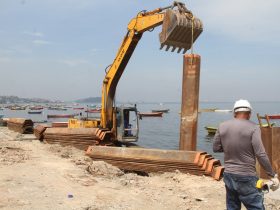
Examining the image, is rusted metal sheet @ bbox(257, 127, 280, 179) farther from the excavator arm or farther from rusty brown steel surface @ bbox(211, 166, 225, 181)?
the excavator arm

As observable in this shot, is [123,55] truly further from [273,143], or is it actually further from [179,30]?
[273,143]

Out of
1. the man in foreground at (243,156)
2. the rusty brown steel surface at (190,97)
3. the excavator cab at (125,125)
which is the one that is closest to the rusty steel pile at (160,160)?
the rusty brown steel surface at (190,97)

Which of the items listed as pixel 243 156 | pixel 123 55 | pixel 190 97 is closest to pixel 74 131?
pixel 123 55

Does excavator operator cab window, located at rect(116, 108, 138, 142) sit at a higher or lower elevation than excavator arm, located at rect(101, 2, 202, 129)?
lower

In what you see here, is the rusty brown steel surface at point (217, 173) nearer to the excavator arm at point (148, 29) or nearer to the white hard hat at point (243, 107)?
the excavator arm at point (148, 29)

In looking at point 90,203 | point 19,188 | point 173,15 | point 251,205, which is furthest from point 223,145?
point 173,15

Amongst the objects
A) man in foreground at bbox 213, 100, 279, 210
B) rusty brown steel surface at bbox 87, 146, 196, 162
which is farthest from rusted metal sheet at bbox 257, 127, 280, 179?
man in foreground at bbox 213, 100, 279, 210

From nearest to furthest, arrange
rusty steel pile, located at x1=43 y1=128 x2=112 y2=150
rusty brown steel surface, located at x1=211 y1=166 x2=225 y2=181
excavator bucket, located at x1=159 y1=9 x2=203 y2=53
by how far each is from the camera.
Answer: rusty brown steel surface, located at x1=211 y1=166 x2=225 y2=181
excavator bucket, located at x1=159 y1=9 x2=203 y2=53
rusty steel pile, located at x1=43 y1=128 x2=112 y2=150

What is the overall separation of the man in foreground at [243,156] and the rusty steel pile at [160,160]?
529 cm

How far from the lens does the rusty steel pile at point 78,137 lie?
604 inches

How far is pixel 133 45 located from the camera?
15.6 meters

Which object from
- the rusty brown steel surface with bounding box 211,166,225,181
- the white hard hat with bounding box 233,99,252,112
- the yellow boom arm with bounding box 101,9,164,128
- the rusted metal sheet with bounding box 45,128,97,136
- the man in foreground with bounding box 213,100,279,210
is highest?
the yellow boom arm with bounding box 101,9,164,128

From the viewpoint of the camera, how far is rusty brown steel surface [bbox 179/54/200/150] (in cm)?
1120

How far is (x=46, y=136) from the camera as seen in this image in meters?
18.3
